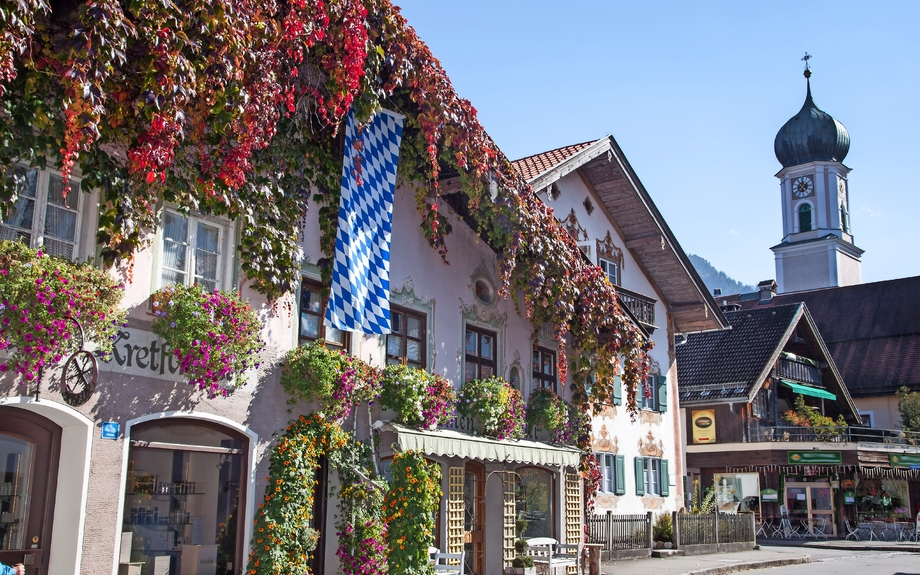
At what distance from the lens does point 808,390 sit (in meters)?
35.3

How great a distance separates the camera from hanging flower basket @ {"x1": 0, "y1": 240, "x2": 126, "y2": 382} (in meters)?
8.55

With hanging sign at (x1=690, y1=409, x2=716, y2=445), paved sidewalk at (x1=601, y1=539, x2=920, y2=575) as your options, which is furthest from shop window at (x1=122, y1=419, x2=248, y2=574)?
hanging sign at (x1=690, y1=409, x2=716, y2=445)

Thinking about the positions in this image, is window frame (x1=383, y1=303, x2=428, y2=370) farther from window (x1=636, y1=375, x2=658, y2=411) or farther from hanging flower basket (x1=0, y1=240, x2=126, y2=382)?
window (x1=636, y1=375, x2=658, y2=411)

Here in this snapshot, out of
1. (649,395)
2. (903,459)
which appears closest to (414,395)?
(649,395)

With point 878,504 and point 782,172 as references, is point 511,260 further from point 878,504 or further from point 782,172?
point 782,172

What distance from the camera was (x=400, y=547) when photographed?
11.8 metres

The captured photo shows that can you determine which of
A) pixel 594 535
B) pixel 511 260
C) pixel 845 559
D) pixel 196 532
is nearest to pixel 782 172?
pixel 845 559

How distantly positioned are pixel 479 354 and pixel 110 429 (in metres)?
7.33

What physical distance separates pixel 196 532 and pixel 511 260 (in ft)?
19.2

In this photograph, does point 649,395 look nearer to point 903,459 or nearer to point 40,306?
point 903,459

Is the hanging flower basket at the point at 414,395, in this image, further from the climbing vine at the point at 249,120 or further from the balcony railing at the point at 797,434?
the balcony railing at the point at 797,434

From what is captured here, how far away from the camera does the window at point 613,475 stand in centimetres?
2134

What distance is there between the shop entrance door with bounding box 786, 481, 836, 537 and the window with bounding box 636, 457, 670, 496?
13050 millimetres

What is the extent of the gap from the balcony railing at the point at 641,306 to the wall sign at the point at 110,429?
12.9 metres
